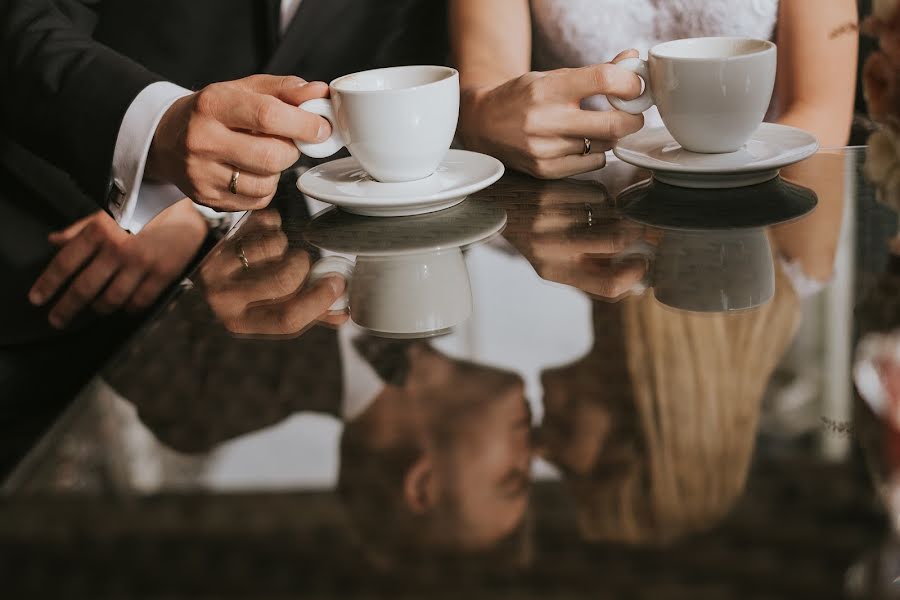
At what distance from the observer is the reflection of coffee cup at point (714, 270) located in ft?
1.59

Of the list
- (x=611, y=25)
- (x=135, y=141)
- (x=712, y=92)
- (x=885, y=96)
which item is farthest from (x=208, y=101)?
(x=611, y=25)

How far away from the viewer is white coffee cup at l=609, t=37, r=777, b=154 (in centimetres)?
64

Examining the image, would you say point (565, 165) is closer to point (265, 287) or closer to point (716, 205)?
point (716, 205)

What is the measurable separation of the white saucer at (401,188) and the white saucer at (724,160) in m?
0.11

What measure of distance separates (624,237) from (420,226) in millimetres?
145

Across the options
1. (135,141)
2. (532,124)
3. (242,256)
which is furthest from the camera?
(135,141)

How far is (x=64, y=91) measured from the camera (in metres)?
0.92

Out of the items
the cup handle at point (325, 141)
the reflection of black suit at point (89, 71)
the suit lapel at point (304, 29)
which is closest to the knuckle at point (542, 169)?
A: the cup handle at point (325, 141)

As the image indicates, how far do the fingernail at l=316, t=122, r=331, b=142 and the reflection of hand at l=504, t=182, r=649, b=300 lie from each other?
0.15 m

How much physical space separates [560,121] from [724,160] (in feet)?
0.43

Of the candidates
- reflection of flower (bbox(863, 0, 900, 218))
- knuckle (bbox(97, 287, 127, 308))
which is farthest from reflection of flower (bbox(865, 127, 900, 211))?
knuckle (bbox(97, 287, 127, 308))

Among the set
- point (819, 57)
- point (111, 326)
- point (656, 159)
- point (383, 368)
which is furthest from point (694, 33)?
point (383, 368)

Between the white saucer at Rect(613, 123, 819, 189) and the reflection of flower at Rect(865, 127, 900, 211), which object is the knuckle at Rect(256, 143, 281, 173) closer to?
the white saucer at Rect(613, 123, 819, 189)

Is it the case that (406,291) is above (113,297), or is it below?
above
